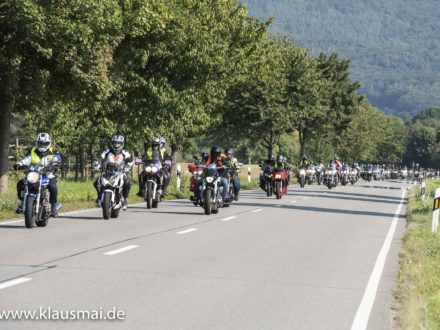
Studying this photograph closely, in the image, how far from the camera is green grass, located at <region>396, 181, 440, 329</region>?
7109 mm

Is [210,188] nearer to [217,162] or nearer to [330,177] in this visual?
[217,162]

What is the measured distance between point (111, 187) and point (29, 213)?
2720mm

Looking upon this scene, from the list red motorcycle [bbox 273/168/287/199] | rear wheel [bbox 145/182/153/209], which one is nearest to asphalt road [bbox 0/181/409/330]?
rear wheel [bbox 145/182/153/209]

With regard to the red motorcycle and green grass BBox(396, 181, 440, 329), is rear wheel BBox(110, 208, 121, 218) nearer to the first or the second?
green grass BBox(396, 181, 440, 329)

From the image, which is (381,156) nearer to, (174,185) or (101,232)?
(174,185)

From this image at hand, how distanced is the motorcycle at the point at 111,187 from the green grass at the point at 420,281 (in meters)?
6.00

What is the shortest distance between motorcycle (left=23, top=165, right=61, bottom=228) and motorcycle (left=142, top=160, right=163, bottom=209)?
5.94m

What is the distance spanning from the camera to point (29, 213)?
14.3 meters

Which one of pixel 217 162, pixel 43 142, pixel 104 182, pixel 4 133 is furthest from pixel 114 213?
pixel 4 133

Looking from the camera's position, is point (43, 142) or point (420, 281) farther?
point (43, 142)

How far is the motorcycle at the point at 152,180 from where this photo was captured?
2073 cm

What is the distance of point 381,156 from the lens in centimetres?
13850

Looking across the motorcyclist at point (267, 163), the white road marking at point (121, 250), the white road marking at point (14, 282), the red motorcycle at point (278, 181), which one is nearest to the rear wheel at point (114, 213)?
the white road marking at point (121, 250)

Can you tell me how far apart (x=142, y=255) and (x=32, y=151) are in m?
4.88
